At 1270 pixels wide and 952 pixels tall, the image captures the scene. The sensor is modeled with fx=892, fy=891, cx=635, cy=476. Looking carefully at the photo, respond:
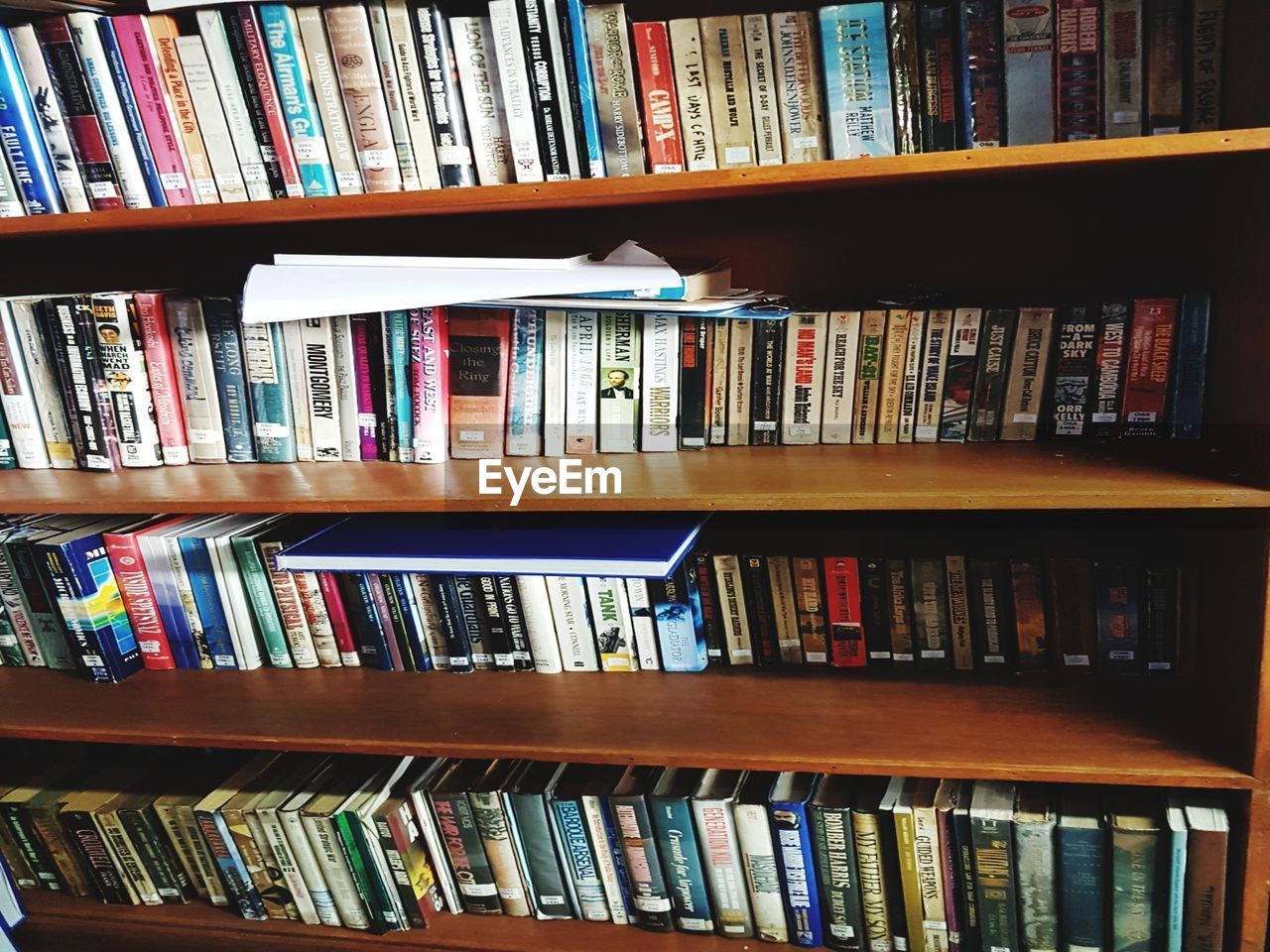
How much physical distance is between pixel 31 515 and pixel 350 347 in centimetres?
63

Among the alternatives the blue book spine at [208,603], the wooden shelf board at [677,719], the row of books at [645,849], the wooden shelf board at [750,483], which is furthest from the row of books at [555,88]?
the row of books at [645,849]

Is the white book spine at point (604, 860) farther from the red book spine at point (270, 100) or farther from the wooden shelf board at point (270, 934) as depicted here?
the red book spine at point (270, 100)

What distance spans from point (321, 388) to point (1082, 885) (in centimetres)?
113

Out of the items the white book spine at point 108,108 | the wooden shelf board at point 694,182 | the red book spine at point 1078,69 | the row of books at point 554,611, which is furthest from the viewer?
the row of books at point 554,611

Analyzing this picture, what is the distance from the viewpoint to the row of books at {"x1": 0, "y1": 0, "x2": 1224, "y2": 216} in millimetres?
918

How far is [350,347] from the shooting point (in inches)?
45.4

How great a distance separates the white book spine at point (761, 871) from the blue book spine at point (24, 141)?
1.15m

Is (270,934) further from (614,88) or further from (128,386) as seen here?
(614,88)

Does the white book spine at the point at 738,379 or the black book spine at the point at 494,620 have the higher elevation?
the white book spine at the point at 738,379

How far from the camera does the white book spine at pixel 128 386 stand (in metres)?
1.17

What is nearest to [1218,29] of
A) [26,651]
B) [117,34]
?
[117,34]

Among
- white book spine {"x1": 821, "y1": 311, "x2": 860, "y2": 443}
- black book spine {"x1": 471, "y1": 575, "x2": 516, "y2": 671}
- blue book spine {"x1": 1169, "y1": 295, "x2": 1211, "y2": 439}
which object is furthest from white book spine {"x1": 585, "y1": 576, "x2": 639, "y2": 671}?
blue book spine {"x1": 1169, "y1": 295, "x2": 1211, "y2": 439}

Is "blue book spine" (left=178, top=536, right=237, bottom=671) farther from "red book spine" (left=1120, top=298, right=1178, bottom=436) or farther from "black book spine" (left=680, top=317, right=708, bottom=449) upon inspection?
"red book spine" (left=1120, top=298, right=1178, bottom=436)

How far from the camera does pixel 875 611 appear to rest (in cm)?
118
